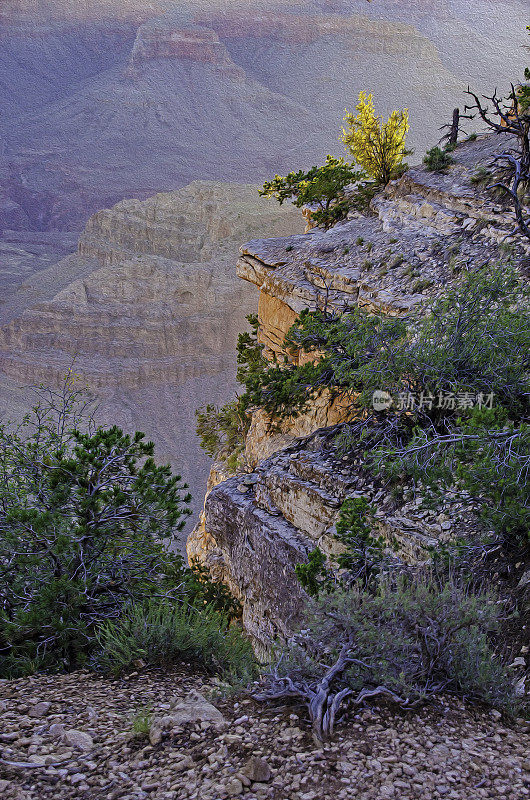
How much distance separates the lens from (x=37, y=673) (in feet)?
16.7

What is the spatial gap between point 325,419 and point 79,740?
9.49 meters

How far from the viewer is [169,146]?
81.1m

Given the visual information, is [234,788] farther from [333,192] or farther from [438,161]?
[333,192]

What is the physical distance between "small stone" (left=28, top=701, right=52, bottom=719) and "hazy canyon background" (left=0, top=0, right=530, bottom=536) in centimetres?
3932

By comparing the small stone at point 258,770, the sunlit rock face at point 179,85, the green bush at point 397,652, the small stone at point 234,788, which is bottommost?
the small stone at point 234,788

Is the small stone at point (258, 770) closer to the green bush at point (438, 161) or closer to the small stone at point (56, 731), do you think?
the small stone at point (56, 731)

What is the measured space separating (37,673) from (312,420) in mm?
8954

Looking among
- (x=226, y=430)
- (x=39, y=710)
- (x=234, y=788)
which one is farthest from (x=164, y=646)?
(x=226, y=430)

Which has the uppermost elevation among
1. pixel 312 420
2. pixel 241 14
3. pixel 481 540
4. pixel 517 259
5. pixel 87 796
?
pixel 241 14

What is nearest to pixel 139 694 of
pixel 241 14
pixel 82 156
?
pixel 82 156

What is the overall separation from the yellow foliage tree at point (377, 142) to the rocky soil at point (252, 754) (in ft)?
52.6

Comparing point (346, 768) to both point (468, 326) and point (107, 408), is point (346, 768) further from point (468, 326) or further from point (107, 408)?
point (107, 408)

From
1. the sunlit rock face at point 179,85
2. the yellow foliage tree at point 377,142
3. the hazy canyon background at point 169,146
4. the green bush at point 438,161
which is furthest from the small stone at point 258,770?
the sunlit rock face at point 179,85

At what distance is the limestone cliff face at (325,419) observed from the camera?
25.5ft
